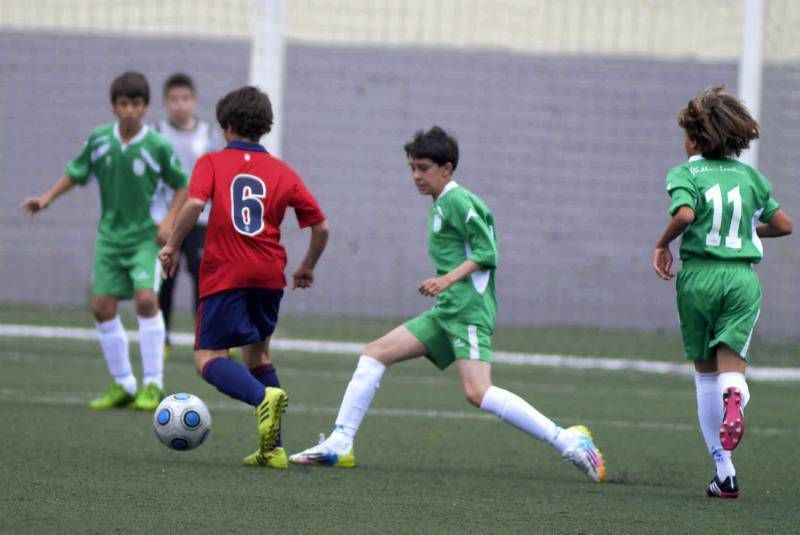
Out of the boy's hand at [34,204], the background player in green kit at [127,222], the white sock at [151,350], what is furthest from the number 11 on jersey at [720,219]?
the boy's hand at [34,204]

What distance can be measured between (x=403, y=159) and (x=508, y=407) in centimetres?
953

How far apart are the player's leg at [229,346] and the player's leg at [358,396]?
12.9 inches

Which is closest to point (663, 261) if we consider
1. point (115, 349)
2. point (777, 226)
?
point (777, 226)

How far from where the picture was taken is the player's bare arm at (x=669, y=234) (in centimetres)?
557

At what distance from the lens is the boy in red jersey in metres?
6.04

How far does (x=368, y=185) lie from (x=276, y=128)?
2.88m

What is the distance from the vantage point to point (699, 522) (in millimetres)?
4988

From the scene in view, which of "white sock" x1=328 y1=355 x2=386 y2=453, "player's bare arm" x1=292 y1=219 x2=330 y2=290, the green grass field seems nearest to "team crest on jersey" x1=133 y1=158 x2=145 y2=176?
the green grass field

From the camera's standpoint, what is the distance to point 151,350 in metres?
8.24

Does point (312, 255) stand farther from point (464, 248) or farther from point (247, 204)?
point (464, 248)

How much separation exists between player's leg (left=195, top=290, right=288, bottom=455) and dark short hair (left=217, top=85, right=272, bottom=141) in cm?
68

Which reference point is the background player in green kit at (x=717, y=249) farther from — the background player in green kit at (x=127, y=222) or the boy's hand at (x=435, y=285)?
the background player in green kit at (x=127, y=222)

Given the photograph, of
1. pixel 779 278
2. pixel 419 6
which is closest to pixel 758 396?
pixel 779 278

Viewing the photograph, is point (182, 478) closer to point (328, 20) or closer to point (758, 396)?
point (758, 396)
